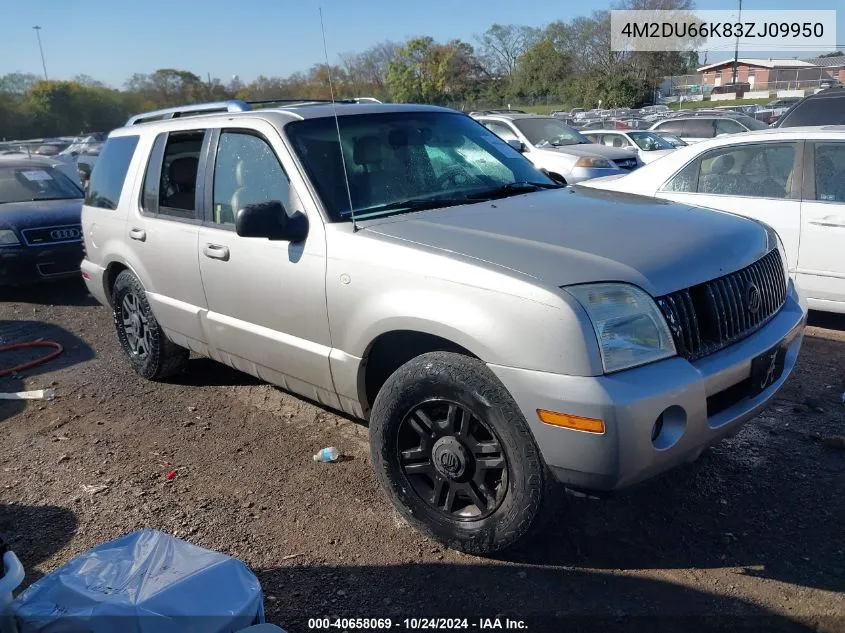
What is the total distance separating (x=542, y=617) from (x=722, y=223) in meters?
1.93

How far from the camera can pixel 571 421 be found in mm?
2502

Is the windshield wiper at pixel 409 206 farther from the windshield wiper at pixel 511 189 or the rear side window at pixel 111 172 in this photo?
the rear side window at pixel 111 172

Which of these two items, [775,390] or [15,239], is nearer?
[775,390]

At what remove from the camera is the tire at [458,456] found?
8.86ft

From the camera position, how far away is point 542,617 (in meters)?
2.63

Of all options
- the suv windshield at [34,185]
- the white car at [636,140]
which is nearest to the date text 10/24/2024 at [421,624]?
the suv windshield at [34,185]

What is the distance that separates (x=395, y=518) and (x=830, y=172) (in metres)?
4.28

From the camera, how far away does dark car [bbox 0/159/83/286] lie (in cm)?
781

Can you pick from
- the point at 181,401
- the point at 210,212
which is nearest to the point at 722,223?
the point at 210,212

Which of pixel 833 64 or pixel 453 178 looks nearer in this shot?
pixel 453 178

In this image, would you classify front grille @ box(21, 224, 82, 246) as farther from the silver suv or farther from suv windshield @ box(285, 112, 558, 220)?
suv windshield @ box(285, 112, 558, 220)

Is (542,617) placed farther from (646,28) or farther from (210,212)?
(646,28)

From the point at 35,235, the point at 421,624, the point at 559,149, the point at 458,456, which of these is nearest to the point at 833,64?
the point at 559,149

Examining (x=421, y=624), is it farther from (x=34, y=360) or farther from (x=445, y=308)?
(x=34, y=360)
